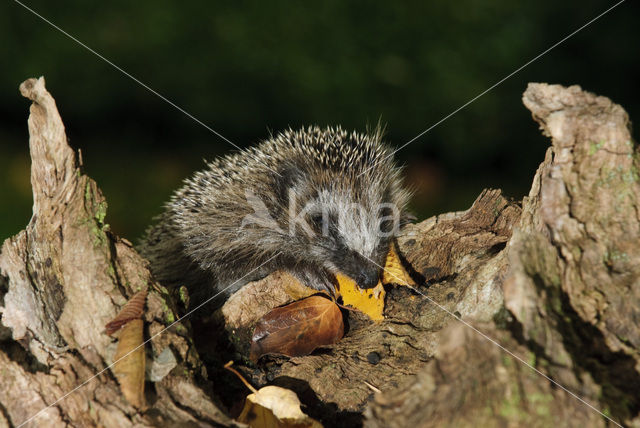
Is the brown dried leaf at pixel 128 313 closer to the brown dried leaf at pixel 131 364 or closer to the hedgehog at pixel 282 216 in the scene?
the brown dried leaf at pixel 131 364

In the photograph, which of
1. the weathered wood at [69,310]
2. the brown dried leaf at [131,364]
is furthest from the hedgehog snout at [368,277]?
the brown dried leaf at [131,364]

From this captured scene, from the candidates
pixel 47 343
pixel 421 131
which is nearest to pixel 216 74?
pixel 421 131

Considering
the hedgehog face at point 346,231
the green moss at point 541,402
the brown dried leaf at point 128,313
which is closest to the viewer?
the green moss at point 541,402

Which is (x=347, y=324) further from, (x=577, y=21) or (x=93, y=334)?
(x=577, y=21)

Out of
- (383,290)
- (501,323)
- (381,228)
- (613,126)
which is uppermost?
(381,228)

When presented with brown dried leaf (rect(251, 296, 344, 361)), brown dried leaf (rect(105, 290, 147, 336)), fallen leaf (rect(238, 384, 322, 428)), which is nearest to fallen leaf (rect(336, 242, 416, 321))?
brown dried leaf (rect(251, 296, 344, 361))

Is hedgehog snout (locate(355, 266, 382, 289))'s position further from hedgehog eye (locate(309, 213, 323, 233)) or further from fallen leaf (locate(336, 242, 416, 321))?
hedgehog eye (locate(309, 213, 323, 233))
